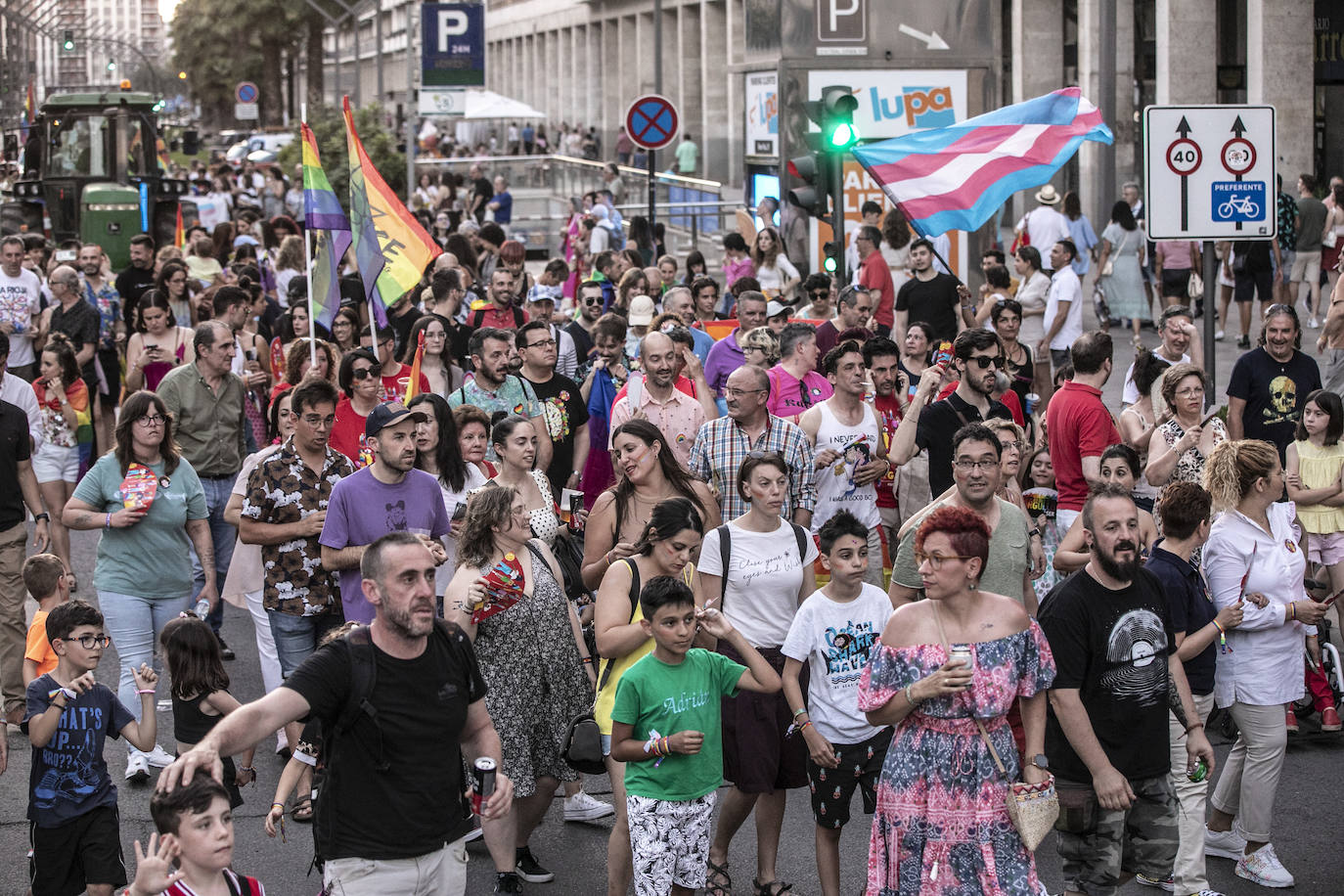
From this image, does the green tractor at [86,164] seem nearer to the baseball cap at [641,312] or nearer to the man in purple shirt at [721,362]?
the baseball cap at [641,312]

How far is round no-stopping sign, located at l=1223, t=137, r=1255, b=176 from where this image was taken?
9.85 metres

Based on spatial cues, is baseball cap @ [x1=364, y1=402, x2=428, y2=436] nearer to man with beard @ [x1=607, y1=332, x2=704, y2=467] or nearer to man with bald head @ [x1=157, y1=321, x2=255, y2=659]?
man with beard @ [x1=607, y1=332, x2=704, y2=467]

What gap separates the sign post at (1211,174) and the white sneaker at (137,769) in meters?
6.11

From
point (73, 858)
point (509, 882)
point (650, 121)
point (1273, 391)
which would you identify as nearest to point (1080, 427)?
point (1273, 391)

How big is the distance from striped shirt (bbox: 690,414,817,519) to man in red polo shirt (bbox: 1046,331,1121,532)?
1447mm

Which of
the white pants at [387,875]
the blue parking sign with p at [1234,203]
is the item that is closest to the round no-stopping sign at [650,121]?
the blue parking sign with p at [1234,203]

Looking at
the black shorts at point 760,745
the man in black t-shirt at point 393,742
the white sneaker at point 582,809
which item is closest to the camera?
the man in black t-shirt at point 393,742

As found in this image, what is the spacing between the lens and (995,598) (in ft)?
18.3

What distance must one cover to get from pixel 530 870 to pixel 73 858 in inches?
70.3

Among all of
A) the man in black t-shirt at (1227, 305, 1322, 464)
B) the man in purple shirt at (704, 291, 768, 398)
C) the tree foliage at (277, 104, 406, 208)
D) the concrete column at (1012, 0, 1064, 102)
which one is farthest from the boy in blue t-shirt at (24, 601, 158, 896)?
the concrete column at (1012, 0, 1064, 102)

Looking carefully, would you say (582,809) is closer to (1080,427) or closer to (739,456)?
(739,456)

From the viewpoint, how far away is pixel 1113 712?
584 cm

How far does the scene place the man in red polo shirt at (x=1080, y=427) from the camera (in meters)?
8.89

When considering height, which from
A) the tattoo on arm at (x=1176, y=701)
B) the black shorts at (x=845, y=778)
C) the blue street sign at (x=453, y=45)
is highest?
the blue street sign at (x=453, y=45)
